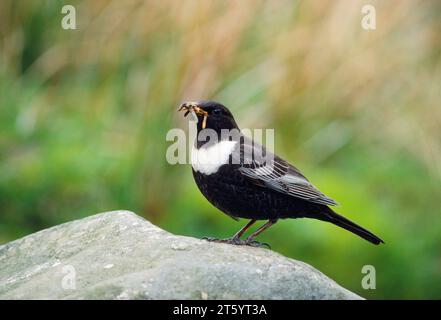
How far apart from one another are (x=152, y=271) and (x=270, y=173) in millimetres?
872

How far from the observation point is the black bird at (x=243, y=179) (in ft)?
11.1

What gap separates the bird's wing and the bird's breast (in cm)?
4

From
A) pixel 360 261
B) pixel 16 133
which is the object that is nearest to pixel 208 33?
pixel 16 133

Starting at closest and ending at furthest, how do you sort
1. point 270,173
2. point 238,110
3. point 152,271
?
point 152,271 < point 270,173 < point 238,110

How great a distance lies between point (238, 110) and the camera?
559 cm

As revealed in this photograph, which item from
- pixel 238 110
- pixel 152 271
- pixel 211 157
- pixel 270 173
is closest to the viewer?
pixel 152 271

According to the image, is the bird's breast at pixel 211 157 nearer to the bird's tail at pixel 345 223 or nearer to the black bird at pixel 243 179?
the black bird at pixel 243 179

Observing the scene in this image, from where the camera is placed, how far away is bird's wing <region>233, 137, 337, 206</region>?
3.46 meters

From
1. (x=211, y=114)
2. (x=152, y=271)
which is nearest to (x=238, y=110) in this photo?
(x=211, y=114)

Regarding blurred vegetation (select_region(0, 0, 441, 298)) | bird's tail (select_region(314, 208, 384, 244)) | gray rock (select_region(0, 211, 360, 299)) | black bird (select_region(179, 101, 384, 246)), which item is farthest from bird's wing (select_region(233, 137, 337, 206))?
blurred vegetation (select_region(0, 0, 441, 298))

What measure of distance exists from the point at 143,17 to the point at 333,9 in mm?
1277

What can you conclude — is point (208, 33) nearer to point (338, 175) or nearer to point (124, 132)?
point (124, 132)

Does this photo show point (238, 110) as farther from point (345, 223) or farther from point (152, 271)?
point (152, 271)

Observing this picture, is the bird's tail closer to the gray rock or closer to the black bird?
the black bird
